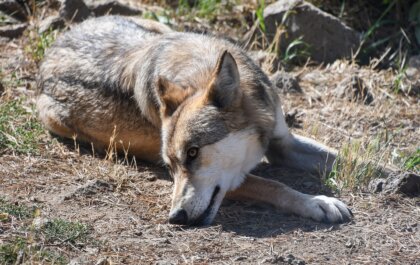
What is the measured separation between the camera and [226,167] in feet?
18.7

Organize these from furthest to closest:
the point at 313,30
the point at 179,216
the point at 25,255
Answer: the point at 313,30
the point at 179,216
the point at 25,255

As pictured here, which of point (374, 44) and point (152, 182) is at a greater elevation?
point (374, 44)

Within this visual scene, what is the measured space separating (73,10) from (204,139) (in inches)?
173

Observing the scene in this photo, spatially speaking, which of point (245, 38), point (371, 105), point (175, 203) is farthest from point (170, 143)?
point (245, 38)

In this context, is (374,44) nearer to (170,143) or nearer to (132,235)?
(170,143)

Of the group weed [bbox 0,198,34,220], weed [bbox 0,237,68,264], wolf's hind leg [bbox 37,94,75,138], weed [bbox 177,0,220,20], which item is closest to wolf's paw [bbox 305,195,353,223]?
weed [bbox 0,237,68,264]

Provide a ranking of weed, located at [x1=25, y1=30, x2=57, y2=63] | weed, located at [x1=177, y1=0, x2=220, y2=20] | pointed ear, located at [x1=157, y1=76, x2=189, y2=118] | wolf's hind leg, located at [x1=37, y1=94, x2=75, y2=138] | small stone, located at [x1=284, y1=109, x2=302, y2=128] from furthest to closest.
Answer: weed, located at [x1=177, y1=0, x2=220, y2=20] → weed, located at [x1=25, y1=30, x2=57, y2=63] → small stone, located at [x1=284, y1=109, x2=302, y2=128] → wolf's hind leg, located at [x1=37, y1=94, x2=75, y2=138] → pointed ear, located at [x1=157, y1=76, x2=189, y2=118]

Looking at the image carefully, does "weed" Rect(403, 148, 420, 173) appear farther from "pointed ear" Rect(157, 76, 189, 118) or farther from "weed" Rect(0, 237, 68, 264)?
"weed" Rect(0, 237, 68, 264)

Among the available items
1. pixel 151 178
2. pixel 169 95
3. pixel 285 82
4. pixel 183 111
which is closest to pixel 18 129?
pixel 151 178

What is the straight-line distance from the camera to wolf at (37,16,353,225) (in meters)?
5.56

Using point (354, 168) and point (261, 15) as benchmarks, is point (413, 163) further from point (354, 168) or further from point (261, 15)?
point (261, 15)

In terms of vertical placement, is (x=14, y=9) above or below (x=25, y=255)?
above

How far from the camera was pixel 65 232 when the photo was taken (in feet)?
17.0

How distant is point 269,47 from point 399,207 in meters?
3.43
